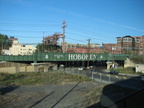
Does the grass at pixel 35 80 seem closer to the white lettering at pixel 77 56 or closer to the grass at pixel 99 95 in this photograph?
the grass at pixel 99 95

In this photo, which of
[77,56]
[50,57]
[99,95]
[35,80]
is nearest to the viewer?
[99,95]

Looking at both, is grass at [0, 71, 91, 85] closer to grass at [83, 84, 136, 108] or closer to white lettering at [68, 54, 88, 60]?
grass at [83, 84, 136, 108]

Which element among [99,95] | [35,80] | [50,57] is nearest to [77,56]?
[50,57]

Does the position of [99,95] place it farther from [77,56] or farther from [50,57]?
→ [77,56]

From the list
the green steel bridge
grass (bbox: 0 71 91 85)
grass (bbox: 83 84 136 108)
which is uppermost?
the green steel bridge

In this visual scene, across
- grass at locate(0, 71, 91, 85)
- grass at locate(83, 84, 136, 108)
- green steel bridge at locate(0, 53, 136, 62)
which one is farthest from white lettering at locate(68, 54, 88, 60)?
grass at locate(83, 84, 136, 108)

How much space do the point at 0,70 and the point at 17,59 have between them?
246 inches

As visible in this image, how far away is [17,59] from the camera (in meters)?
48.4

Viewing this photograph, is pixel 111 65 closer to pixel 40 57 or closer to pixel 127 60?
pixel 127 60

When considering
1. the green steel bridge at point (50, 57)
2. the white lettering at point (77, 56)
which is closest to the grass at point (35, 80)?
the green steel bridge at point (50, 57)

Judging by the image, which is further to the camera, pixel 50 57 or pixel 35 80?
pixel 50 57

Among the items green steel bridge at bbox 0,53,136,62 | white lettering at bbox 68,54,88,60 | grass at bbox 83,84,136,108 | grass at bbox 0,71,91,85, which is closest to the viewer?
grass at bbox 83,84,136,108

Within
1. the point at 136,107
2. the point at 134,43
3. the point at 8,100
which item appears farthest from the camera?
the point at 134,43

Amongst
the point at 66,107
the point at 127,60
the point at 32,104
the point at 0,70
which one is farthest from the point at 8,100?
the point at 127,60
